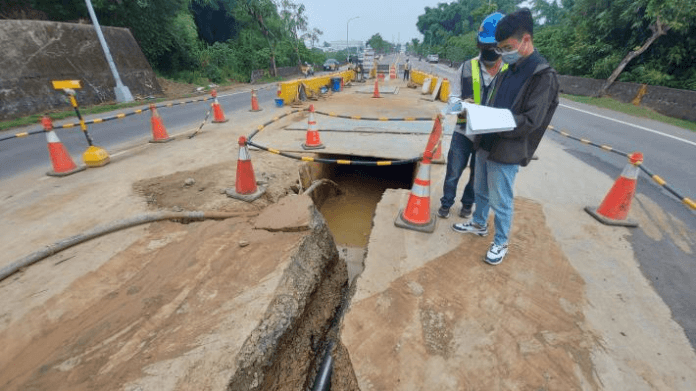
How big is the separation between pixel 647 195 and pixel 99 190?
7.66 m

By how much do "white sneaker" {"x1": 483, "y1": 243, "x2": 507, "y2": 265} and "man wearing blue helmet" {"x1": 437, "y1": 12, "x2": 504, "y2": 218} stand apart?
792 mm

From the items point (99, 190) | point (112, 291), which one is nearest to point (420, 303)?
point (112, 291)

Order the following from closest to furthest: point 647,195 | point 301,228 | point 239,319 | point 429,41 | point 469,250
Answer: point 239,319
point 469,250
point 301,228
point 647,195
point 429,41

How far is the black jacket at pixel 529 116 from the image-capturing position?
2.12 m

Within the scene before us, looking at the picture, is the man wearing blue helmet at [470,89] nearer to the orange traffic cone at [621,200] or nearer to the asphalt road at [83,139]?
the orange traffic cone at [621,200]

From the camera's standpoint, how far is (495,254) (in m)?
2.64

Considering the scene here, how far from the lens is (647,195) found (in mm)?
4262

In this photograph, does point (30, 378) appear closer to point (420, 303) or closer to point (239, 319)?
point (239, 319)

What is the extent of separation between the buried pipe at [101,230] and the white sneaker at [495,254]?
243 centimetres

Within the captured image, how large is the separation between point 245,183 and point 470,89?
2833 mm

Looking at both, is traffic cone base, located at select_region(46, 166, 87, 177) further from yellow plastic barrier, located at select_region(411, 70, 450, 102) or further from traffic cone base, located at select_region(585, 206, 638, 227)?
yellow plastic barrier, located at select_region(411, 70, 450, 102)

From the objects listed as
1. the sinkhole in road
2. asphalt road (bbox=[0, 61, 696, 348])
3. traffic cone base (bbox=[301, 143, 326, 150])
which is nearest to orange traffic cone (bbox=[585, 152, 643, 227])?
asphalt road (bbox=[0, 61, 696, 348])

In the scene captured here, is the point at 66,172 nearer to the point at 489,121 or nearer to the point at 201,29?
the point at 489,121

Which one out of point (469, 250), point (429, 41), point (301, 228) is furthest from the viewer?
point (429, 41)
